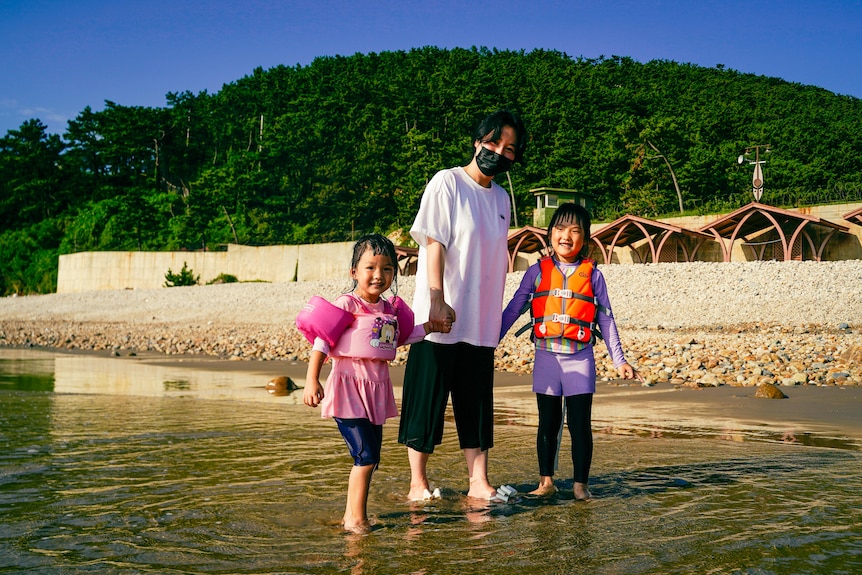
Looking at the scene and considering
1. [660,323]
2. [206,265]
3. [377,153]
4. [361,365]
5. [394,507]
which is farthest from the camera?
[377,153]

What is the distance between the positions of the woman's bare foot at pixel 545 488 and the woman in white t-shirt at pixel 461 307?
0.60ft

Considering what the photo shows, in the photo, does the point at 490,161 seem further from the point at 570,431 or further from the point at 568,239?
the point at 570,431

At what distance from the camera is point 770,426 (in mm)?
5695

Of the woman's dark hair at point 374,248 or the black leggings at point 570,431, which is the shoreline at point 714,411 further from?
the woman's dark hair at point 374,248

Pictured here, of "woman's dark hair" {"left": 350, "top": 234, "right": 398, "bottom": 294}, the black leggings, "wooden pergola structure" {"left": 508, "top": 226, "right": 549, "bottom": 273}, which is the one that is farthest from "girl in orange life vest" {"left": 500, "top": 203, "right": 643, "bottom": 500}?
"wooden pergola structure" {"left": 508, "top": 226, "right": 549, "bottom": 273}

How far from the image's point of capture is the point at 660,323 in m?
19.0

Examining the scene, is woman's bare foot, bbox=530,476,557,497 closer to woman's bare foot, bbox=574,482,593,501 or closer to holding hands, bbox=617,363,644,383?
woman's bare foot, bbox=574,482,593,501

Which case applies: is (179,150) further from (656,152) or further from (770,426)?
(770,426)

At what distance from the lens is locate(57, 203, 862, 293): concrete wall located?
35469 millimetres

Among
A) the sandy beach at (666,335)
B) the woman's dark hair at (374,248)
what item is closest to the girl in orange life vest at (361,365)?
the woman's dark hair at (374,248)

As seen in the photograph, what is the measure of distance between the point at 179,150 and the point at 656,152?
3880 centimetres

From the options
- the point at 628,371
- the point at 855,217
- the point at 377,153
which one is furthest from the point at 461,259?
the point at 377,153

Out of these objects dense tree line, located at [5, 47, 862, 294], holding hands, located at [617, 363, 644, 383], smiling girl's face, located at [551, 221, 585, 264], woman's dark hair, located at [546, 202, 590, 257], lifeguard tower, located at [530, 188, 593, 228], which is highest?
dense tree line, located at [5, 47, 862, 294]

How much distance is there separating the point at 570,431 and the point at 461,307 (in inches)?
29.7
